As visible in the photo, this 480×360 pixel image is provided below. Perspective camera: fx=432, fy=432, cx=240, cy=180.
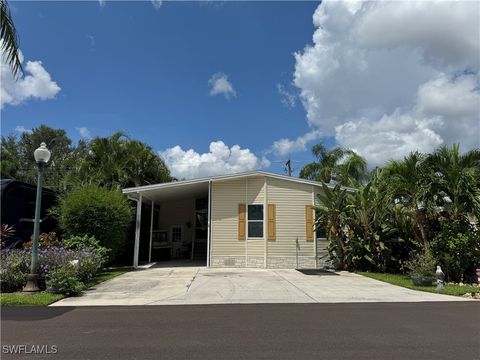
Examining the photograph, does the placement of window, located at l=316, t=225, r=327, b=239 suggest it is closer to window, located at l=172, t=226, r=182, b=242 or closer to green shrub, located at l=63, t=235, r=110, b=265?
green shrub, located at l=63, t=235, r=110, b=265

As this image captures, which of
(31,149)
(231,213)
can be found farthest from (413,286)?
(31,149)

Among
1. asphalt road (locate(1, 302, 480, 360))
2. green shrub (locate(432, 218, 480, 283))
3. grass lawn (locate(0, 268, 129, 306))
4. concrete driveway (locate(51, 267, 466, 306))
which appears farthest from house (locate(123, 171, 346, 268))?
asphalt road (locate(1, 302, 480, 360))

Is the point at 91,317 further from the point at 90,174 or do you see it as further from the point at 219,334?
the point at 90,174

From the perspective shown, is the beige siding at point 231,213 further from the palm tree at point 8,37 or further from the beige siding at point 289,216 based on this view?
the palm tree at point 8,37

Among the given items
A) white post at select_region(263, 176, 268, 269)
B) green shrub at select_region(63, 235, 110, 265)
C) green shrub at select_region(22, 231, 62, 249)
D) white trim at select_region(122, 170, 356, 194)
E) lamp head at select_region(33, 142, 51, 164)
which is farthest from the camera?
white post at select_region(263, 176, 268, 269)

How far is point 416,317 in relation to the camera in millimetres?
7598

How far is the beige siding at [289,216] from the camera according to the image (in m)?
17.2

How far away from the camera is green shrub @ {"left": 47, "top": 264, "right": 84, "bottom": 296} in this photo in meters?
9.85

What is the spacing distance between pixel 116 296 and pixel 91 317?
2.48 metres

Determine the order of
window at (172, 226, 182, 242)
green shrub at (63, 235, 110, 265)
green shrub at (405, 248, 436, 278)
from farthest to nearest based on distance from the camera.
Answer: window at (172, 226, 182, 242) < green shrub at (63, 235, 110, 265) < green shrub at (405, 248, 436, 278)

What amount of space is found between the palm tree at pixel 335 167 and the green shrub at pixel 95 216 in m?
12.4

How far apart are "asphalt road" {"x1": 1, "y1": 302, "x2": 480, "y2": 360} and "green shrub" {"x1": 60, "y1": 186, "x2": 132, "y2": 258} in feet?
22.8

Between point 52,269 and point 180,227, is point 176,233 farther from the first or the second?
point 52,269

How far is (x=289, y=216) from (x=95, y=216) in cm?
739
